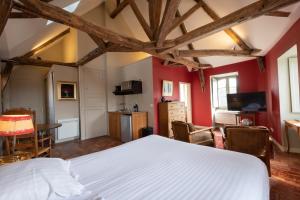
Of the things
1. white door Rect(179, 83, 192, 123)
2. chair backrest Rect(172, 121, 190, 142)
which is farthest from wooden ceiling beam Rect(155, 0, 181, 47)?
white door Rect(179, 83, 192, 123)

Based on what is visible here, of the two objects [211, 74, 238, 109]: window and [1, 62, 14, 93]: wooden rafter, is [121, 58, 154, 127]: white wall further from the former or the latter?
[1, 62, 14, 93]: wooden rafter

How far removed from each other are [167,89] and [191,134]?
2.54m

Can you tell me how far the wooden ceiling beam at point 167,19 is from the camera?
2424mm

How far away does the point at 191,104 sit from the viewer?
21.4 ft

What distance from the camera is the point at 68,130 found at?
4914mm

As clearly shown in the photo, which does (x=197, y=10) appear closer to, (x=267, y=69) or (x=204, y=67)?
(x=204, y=67)

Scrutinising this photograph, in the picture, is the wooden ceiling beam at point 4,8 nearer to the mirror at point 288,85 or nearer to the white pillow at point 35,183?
the white pillow at point 35,183

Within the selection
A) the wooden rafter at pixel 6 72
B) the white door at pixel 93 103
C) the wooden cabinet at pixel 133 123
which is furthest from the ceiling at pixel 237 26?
the wooden rafter at pixel 6 72

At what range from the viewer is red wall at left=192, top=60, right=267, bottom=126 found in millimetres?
4672

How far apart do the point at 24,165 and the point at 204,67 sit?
566 cm

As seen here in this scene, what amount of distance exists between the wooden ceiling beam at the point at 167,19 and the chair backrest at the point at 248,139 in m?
2.12

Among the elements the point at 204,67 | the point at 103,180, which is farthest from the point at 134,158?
the point at 204,67

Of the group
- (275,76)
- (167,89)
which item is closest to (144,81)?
(167,89)

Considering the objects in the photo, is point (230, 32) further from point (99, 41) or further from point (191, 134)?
point (99, 41)
